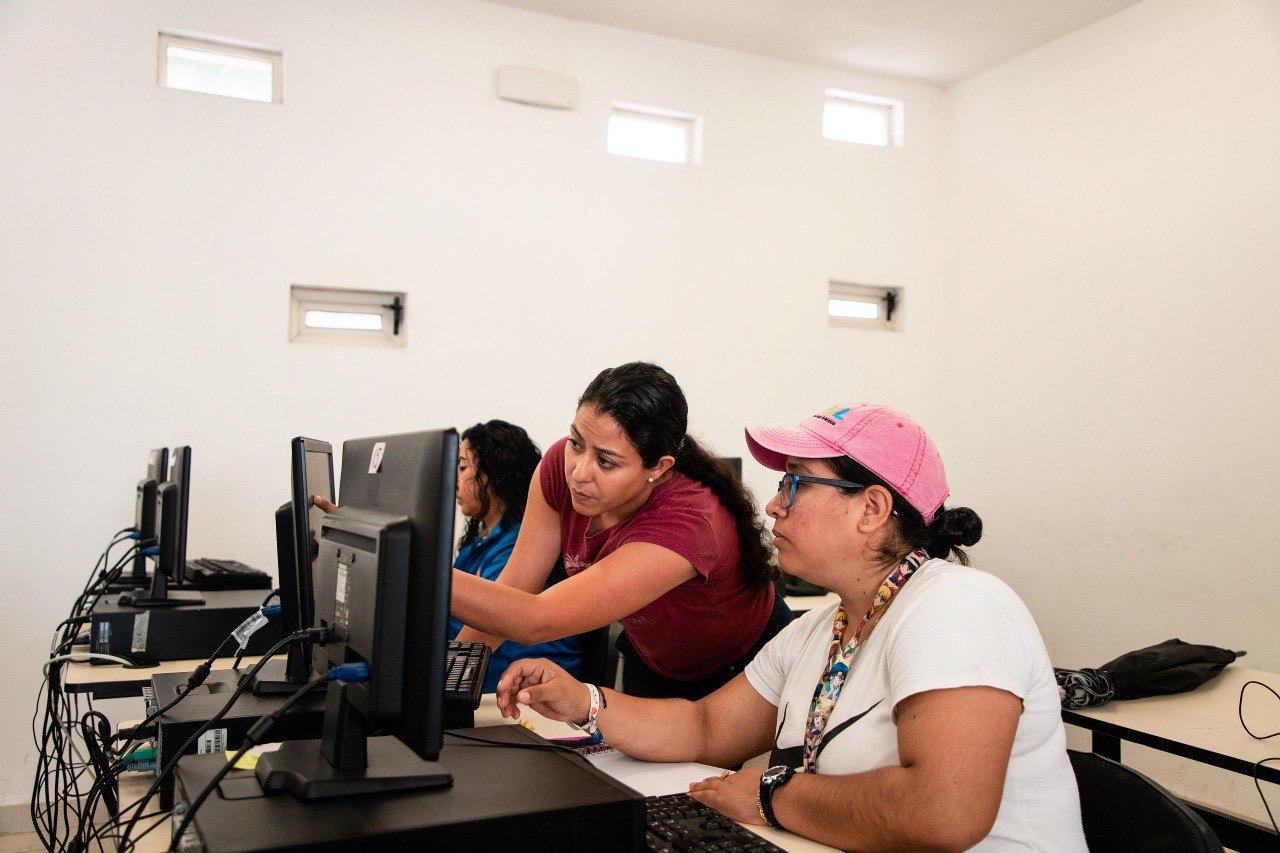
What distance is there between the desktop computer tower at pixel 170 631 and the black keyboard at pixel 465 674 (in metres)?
0.63

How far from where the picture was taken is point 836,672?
1402 millimetres

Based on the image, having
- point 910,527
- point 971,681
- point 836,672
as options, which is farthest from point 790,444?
point 971,681

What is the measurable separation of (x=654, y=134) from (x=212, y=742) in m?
3.72

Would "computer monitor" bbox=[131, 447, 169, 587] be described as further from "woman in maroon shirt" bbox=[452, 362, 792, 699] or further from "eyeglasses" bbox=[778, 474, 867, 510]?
"eyeglasses" bbox=[778, 474, 867, 510]

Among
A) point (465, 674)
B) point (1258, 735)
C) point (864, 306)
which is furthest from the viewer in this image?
point (864, 306)

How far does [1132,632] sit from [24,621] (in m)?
4.08

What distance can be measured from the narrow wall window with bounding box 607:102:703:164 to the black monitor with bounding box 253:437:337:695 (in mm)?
3126

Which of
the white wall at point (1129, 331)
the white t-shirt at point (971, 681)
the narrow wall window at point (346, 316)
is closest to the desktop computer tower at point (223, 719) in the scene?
the white t-shirt at point (971, 681)

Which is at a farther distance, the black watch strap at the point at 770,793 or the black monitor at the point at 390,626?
the black watch strap at the point at 770,793

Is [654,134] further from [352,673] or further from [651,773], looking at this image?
[352,673]

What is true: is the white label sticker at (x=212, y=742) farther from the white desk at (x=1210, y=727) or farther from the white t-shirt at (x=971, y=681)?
the white desk at (x=1210, y=727)

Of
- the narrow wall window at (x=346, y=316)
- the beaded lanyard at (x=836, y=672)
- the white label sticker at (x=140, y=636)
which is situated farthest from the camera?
the narrow wall window at (x=346, y=316)

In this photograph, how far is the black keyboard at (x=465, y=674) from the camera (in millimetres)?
1533

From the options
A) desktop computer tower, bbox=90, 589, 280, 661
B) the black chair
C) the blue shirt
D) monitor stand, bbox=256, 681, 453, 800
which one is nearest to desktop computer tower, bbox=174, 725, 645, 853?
monitor stand, bbox=256, 681, 453, 800
